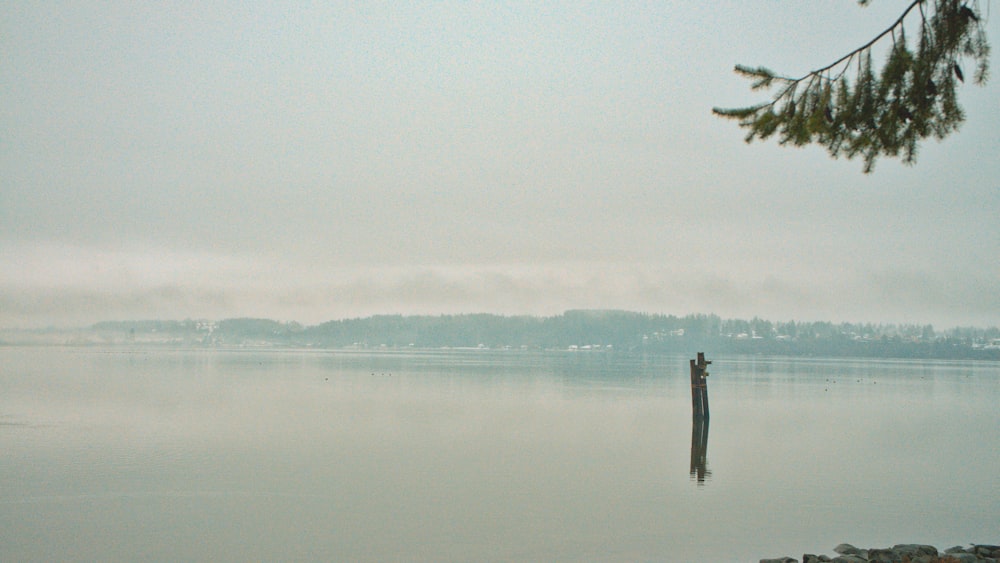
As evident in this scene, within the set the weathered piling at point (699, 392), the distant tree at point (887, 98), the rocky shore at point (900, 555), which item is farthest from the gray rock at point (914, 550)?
the weathered piling at point (699, 392)

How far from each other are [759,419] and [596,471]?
17.6m

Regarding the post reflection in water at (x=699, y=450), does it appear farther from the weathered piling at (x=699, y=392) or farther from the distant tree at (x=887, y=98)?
A: the distant tree at (x=887, y=98)

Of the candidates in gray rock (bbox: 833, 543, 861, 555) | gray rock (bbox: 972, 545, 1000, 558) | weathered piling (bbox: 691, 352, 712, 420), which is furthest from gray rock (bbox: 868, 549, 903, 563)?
weathered piling (bbox: 691, 352, 712, 420)

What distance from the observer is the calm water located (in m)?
14.3

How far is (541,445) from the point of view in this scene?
87.4 feet

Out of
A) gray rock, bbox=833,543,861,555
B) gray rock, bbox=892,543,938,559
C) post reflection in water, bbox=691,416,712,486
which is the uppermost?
gray rock, bbox=892,543,938,559

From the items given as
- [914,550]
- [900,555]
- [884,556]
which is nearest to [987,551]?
[914,550]

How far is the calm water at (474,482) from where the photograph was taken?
47.1 feet

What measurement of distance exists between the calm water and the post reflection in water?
118mm

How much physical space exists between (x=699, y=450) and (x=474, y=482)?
31.9 ft

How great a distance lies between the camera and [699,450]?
26.8 m

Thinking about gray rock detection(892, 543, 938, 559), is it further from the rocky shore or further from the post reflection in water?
the post reflection in water

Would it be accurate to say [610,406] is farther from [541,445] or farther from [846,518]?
[846,518]

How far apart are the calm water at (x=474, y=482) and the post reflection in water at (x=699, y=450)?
4.6 inches
